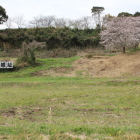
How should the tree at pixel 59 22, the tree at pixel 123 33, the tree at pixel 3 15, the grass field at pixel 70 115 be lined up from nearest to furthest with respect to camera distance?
1. the grass field at pixel 70 115
2. the tree at pixel 123 33
3. the tree at pixel 3 15
4. the tree at pixel 59 22

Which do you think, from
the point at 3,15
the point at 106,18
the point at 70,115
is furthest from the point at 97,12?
the point at 70,115

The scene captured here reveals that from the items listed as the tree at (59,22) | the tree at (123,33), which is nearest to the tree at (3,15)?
the tree at (59,22)

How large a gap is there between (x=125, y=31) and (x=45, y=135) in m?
25.6

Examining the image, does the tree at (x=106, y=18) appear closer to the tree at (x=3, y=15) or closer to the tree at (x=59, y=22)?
the tree at (x=59, y=22)

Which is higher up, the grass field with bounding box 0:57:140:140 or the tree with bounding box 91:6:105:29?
the tree with bounding box 91:6:105:29

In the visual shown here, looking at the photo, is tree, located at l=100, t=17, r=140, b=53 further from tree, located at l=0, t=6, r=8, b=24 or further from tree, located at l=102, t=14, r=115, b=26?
tree, located at l=0, t=6, r=8, b=24

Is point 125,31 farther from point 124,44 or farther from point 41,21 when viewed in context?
point 41,21

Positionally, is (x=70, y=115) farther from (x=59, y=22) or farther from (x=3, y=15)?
(x=59, y=22)

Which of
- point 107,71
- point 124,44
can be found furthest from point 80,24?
point 107,71

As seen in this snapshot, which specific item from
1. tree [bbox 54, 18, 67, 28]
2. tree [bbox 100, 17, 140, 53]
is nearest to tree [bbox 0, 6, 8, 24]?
tree [bbox 54, 18, 67, 28]

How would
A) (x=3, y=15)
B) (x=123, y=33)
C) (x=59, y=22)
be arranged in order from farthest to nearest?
(x=59, y=22) < (x=3, y=15) < (x=123, y=33)

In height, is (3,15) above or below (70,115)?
above

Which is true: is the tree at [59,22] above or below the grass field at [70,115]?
above

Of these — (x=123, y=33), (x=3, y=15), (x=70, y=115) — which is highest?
(x=3, y=15)
